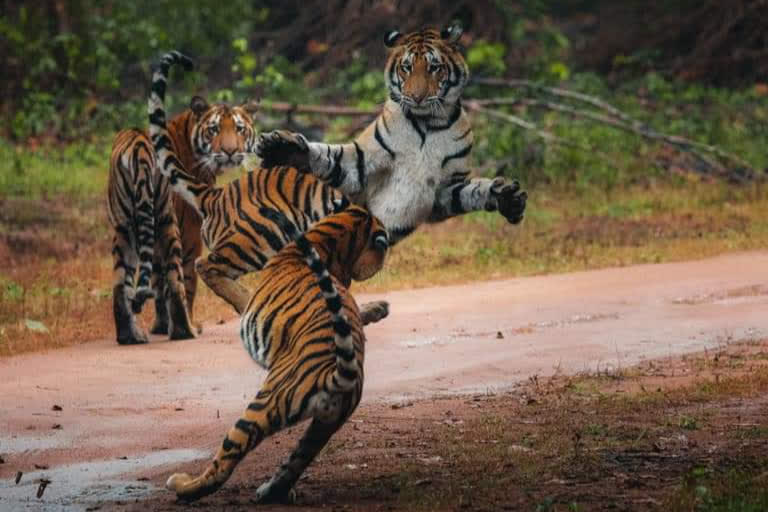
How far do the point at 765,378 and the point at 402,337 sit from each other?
2.41 metres

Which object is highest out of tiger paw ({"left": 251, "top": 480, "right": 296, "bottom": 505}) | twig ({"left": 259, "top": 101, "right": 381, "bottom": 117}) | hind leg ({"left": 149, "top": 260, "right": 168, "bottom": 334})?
twig ({"left": 259, "top": 101, "right": 381, "bottom": 117})

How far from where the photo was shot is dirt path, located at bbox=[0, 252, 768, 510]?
23.8ft

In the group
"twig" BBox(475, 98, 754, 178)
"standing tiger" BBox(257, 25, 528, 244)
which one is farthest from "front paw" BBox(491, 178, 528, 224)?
"twig" BBox(475, 98, 754, 178)

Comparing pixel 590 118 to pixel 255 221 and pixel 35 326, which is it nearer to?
pixel 35 326

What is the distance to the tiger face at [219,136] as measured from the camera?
33.2 feet

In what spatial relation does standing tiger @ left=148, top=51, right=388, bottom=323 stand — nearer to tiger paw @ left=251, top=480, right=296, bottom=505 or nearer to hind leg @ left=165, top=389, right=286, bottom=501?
tiger paw @ left=251, top=480, right=296, bottom=505

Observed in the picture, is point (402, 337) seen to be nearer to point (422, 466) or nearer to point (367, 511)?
point (422, 466)

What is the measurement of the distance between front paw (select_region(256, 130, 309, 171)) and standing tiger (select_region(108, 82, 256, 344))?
3.40 feet

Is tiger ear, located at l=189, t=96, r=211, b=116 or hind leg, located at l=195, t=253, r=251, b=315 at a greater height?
tiger ear, located at l=189, t=96, r=211, b=116

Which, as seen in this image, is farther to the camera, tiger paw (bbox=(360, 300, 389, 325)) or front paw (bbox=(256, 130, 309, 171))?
front paw (bbox=(256, 130, 309, 171))

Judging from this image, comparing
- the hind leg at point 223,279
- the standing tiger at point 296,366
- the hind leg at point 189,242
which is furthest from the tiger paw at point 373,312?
the hind leg at point 189,242

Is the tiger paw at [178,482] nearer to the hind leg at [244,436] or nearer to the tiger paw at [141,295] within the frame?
the hind leg at [244,436]

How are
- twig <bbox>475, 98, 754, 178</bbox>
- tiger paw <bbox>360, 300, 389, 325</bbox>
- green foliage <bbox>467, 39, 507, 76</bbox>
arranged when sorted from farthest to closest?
green foliage <bbox>467, 39, 507, 76</bbox> < twig <bbox>475, 98, 754, 178</bbox> < tiger paw <bbox>360, 300, 389, 325</bbox>

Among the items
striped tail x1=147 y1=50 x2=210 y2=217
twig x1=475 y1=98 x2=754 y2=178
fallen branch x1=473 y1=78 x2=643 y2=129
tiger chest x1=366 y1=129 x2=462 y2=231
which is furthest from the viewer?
fallen branch x1=473 y1=78 x2=643 y2=129
